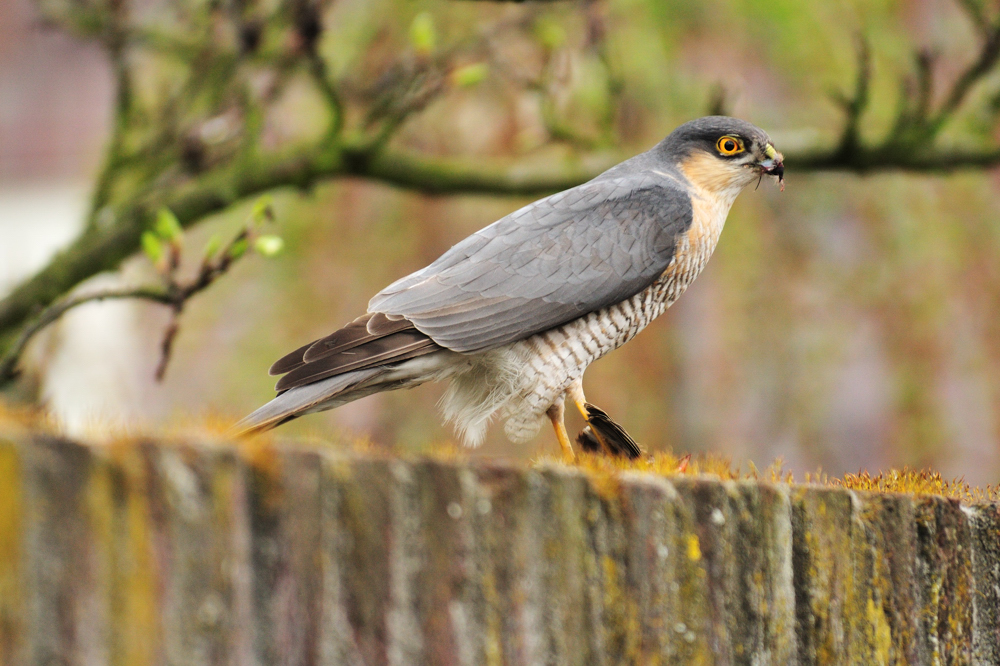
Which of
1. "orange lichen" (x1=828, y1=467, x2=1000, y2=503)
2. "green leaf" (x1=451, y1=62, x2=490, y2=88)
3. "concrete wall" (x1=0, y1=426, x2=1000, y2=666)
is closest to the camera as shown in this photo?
"concrete wall" (x1=0, y1=426, x2=1000, y2=666)

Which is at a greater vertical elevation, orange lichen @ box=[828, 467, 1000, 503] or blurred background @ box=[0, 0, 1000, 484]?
orange lichen @ box=[828, 467, 1000, 503]

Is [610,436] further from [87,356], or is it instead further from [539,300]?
[87,356]

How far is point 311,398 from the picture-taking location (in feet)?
7.37

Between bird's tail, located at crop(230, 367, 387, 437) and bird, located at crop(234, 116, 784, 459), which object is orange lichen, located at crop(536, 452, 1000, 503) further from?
bird's tail, located at crop(230, 367, 387, 437)

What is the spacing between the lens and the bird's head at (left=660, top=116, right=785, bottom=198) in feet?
9.77

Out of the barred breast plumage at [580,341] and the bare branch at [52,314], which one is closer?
the bare branch at [52,314]

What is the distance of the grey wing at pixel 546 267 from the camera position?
256 centimetres

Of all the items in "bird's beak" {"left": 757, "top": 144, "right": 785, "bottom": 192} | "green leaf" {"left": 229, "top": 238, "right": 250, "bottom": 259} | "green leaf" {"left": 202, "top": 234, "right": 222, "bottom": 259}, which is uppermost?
"green leaf" {"left": 202, "top": 234, "right": 222, "bottom": 259}

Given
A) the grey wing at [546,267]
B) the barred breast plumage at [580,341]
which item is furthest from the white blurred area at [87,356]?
the barred breast plumage at [580,341]

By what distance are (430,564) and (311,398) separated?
984mm

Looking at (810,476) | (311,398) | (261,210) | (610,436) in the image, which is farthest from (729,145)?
(311,398)

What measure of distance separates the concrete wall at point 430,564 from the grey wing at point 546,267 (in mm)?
1023

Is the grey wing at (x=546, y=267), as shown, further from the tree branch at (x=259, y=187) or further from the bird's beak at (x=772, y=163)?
the tree branch at (x=259, y=187)

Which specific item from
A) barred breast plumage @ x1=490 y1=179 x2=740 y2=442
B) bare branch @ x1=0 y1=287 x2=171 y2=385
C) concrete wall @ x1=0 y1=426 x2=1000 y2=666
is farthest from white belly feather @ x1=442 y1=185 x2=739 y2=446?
concrete wall @ x1=0 y1=426 x2=1000 y2=666
